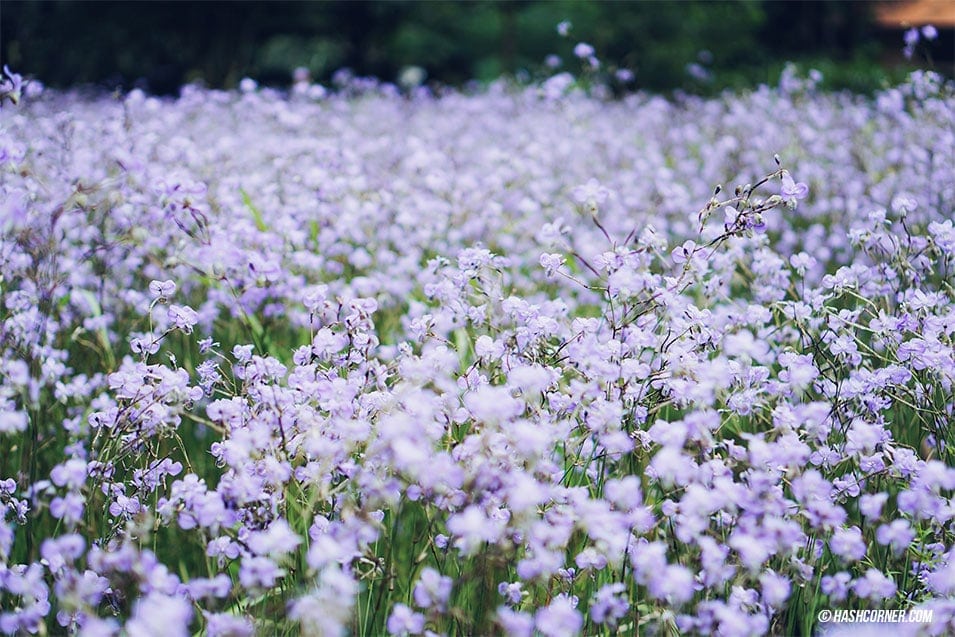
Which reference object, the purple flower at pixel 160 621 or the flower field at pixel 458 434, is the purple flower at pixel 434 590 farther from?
the purple flower at pixel 160 621

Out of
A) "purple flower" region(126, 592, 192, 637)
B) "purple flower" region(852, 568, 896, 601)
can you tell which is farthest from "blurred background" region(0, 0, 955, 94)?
"purple flower" region(126, 592, 192, 637)

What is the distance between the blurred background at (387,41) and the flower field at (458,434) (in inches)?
452

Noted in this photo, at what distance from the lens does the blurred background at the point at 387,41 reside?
1560cm

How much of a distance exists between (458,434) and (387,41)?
17511mm

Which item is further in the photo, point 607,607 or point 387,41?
point 387,41

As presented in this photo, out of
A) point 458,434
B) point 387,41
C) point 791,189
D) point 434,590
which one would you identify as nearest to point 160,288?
point 458,434

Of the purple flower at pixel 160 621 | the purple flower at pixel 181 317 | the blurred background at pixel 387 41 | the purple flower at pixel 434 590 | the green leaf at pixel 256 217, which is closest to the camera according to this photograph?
the purple flower at pixel 160 621

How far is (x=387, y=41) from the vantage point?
1877 cm

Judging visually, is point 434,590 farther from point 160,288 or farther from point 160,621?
point 160,288

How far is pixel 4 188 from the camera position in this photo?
3.31 m

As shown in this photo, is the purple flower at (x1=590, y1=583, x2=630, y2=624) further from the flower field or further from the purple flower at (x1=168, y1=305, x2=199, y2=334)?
the purple flower at (x1=168, y1=305, x2=199, y2=334)

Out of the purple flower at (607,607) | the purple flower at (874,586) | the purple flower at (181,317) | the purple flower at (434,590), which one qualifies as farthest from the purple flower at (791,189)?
the purple flower at (181,317)

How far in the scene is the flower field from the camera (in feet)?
5.90

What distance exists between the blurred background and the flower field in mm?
11480
